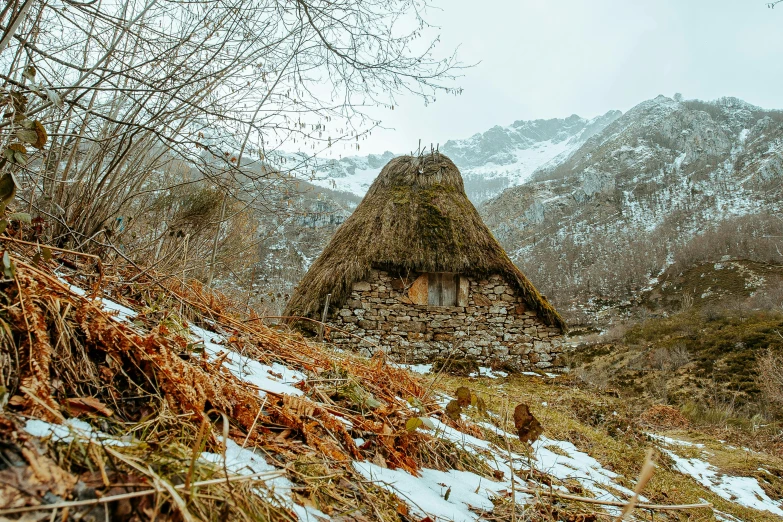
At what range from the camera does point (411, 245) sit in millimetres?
8039

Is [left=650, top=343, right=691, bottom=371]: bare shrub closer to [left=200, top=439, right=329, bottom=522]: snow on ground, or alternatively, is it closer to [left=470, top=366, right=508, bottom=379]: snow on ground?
[left=470, top=366, right=508, bottom=379]: snow on ground

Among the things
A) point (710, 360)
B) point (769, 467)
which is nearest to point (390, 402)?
point (769, 467)

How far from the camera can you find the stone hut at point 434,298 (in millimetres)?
7840

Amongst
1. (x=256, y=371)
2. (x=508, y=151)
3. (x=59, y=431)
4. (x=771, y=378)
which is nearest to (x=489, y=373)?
(x=771, y=378)

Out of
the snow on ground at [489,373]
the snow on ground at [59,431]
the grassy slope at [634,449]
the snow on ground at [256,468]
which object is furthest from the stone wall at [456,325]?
the snow on ground at [59,431]

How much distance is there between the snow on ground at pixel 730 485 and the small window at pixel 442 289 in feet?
15.5

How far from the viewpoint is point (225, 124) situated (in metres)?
2.78

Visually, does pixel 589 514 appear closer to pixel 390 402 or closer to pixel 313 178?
pixel 390 402

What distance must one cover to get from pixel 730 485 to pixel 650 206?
4957 cm

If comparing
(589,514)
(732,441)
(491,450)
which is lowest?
(732,441)

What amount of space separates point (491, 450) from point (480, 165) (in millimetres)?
166197

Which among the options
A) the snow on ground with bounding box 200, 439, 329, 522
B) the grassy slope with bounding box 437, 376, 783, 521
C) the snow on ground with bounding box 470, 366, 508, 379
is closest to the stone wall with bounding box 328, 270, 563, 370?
the snow on ground with bounding box 470, 366, 508, 379

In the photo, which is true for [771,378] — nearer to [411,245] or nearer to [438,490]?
[411,245]

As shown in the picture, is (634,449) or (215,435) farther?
(634,449)
